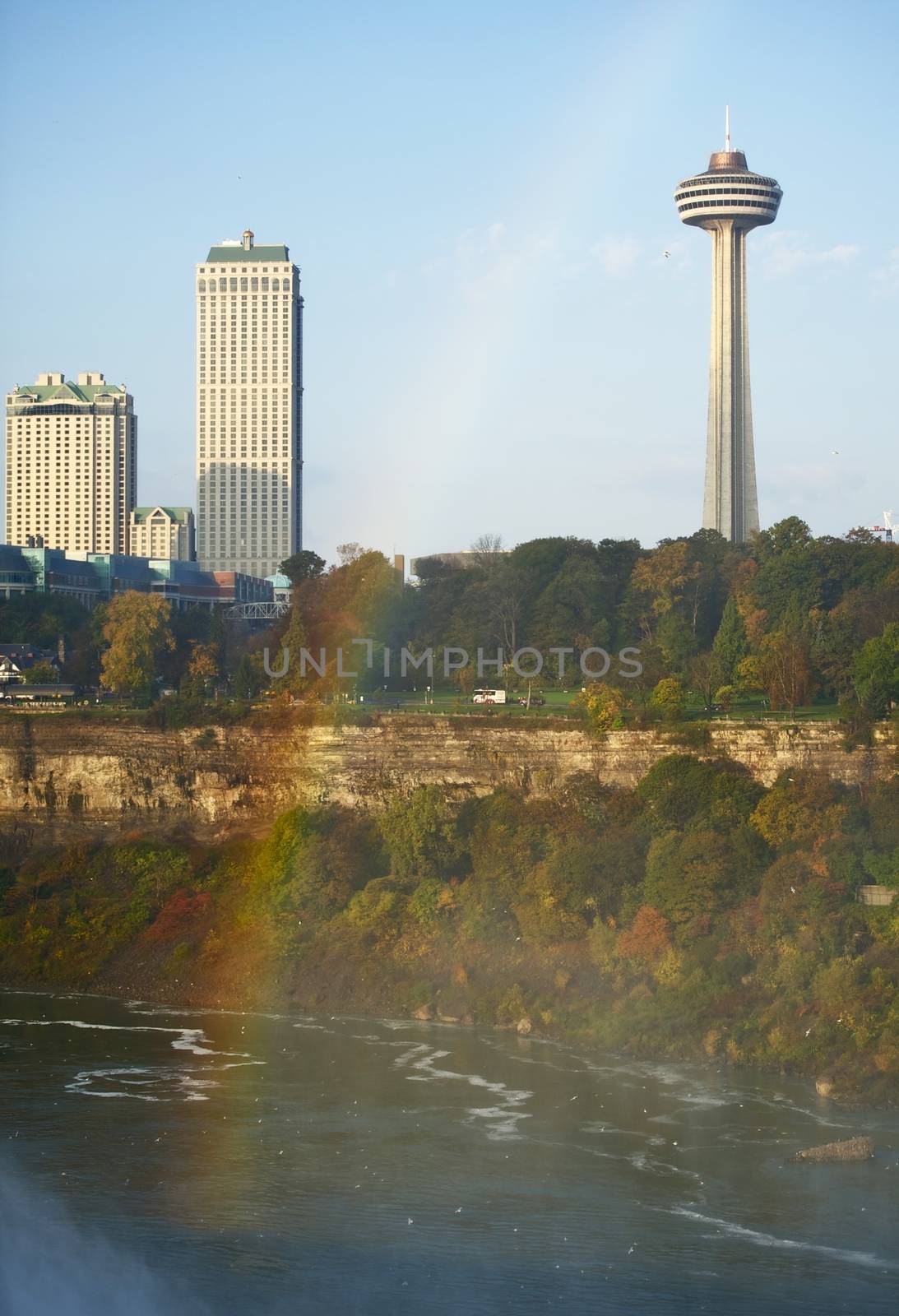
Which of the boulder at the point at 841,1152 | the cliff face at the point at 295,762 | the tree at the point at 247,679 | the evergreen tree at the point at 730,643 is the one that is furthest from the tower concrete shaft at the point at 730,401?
the boulder at the point at 841,1152

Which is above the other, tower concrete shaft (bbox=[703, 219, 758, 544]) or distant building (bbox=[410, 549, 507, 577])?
tower concrete shaft (bbox=[703, 219, 758, 544])

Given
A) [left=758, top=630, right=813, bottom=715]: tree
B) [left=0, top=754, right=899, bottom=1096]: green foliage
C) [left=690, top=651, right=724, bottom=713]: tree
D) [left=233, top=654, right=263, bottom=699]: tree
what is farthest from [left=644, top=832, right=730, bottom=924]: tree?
[left=233, top=654, right=263, bottom=699]: tree

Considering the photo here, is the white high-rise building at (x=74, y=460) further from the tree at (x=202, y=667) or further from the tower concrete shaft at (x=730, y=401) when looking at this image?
the tree at (x=202, y=667)

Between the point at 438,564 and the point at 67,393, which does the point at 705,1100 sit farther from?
the point at 67,393

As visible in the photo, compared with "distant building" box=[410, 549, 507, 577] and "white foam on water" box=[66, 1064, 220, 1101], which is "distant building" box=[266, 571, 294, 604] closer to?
"distant building" box=[410, 549, 507, 577]

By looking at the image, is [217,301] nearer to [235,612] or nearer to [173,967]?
[235,612]

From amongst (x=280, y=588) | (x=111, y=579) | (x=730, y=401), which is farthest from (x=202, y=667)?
(x=730, y=401)
